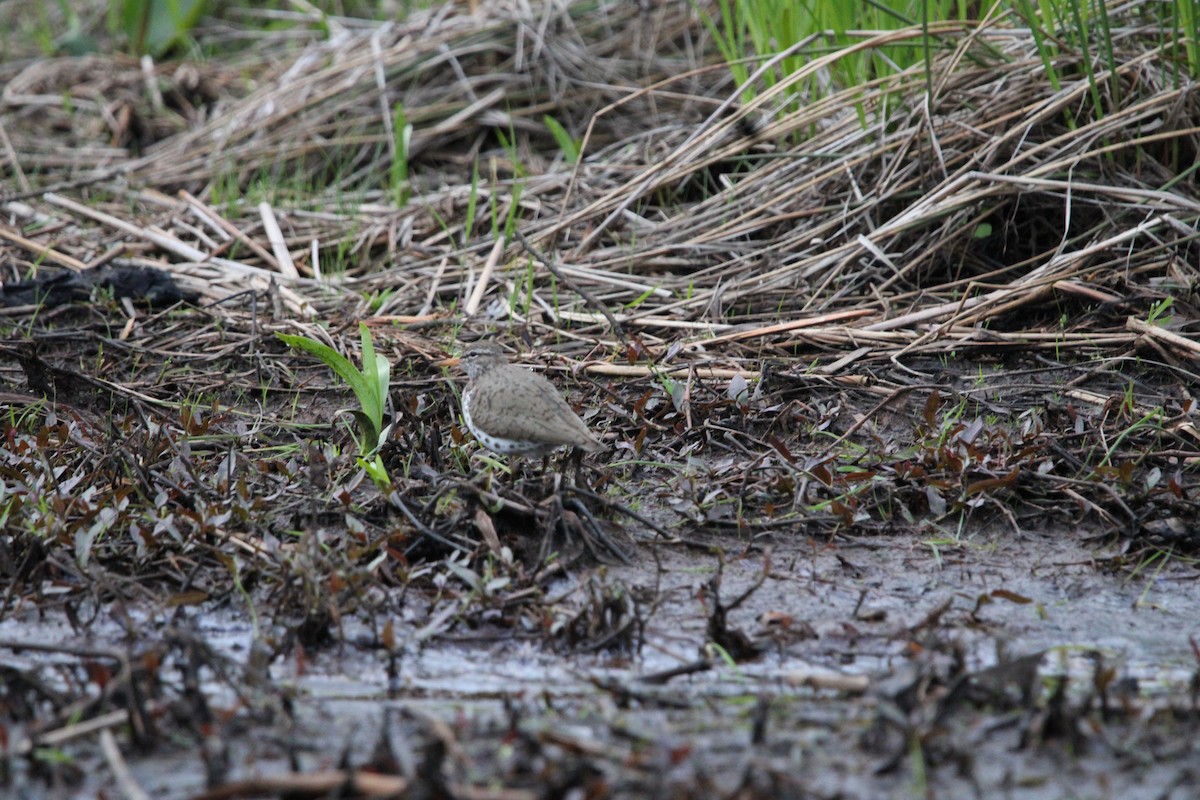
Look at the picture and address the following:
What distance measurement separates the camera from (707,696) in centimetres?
388

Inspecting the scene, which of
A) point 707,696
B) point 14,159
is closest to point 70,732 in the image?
point 707,696

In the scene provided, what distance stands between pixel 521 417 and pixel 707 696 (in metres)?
1.69

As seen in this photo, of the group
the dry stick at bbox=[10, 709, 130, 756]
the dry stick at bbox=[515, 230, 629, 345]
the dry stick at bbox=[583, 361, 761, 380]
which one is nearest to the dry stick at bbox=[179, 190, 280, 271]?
the dry stick at bbox=[515, 230, 629, 345]

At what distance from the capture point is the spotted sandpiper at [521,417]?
5.11 meters

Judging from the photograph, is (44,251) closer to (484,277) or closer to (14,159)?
(14,159)

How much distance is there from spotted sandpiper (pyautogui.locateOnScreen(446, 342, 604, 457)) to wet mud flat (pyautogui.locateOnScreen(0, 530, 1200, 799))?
26.1 inches

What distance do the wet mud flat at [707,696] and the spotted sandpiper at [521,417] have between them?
66 cm

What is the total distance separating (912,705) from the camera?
3609 millimetres

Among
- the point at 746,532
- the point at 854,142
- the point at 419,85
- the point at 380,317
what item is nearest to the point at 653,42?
the point at 419,85

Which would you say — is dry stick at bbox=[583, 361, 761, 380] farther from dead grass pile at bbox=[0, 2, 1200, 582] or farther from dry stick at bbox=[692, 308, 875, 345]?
dry stick at bbox=[692, 308, 875, 345]

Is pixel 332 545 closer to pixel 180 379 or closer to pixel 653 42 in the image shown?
pixel 180 379

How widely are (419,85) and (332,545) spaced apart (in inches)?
244

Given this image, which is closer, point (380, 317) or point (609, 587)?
point (609, 587)

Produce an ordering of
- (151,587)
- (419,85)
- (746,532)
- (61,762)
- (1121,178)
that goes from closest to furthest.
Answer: (61,762) < (151,587) < (746,532) < (1121,178) < (419,85)
